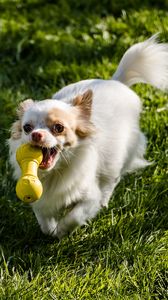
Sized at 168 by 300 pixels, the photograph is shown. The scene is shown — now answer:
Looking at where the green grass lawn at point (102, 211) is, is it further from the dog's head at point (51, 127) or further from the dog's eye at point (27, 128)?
the dog's eye at point (27, 128)

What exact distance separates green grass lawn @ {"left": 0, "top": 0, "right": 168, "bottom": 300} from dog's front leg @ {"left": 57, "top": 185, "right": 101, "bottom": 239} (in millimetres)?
62

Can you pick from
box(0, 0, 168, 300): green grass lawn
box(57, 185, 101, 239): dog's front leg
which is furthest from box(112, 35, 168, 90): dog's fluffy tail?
box(57, 185, 101, 239): dog's front leg

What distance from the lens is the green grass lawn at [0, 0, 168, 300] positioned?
304 centimetres

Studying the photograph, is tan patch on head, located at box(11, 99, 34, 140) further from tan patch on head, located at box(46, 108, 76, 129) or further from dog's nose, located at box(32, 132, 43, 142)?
dog's nose, located at box(32, 132, 43, 142)

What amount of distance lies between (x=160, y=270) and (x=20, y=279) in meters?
0.73

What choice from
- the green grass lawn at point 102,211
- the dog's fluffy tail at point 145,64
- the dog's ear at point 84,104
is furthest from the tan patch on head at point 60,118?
the dog's fluffy tail at point 145,64

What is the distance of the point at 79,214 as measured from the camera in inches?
134

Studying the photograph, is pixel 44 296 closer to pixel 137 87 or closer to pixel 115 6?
pixel 137 87

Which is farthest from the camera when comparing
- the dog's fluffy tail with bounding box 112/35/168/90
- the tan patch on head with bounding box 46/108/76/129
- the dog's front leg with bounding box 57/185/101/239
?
the dog's fluffy tail with bounding box 112/35/168/90

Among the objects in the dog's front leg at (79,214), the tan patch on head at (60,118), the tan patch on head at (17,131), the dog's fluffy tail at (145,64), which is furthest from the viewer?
the dog's fluffy tail at (145,64)

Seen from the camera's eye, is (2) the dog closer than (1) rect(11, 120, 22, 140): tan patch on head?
Yes

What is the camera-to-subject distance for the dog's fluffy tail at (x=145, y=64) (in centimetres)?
401

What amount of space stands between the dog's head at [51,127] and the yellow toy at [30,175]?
0.05 meters

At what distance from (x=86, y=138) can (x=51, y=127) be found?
0.31 meters
